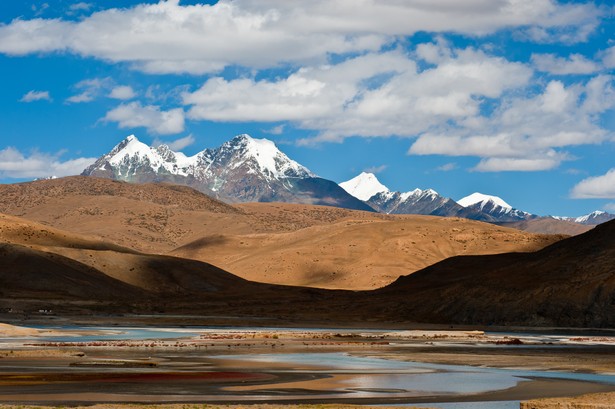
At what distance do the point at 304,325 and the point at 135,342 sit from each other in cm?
4456

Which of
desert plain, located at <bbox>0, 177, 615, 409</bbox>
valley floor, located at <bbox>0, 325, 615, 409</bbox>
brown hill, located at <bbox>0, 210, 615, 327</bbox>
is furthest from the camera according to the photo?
brown hill, located at <bbox>0, 210, 615, 327</bbox>

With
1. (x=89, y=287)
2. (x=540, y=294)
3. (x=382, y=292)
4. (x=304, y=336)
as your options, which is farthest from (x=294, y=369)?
(x=89, y=287)

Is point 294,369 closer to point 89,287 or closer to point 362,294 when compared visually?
point 362,294

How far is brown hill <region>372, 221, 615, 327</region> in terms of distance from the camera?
360 ft

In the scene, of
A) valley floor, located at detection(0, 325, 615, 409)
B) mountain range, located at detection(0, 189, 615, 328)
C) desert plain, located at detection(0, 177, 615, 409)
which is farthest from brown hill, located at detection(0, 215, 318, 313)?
valley floor, located at detection(0, 325, 615, 409)

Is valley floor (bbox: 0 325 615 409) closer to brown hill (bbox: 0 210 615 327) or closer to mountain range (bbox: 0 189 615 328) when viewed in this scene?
brown hill (bbox: 0 210 615 327)

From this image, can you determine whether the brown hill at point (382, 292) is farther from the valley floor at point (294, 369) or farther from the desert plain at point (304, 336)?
the valley floor at point (294, 369)

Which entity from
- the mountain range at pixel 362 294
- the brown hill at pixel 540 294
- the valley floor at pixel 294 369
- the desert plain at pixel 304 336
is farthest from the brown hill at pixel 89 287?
the valley floor at pixel 294 369

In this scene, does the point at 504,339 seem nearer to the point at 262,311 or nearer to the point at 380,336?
the point at 380,336

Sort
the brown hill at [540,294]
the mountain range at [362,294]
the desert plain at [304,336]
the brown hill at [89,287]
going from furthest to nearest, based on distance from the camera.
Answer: the brown hill at [89,287] < the mountain range at [362,294] < the brown hill at [540,294] < the desert plain at [304,336]

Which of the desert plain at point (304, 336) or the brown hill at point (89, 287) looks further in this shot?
the brown hill at point (89, 287)

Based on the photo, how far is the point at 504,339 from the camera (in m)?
Result: 86.1

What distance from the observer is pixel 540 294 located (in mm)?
116125

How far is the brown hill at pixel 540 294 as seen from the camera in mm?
109688
